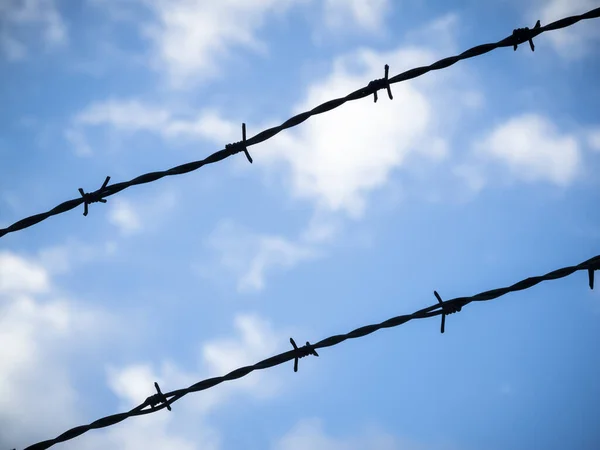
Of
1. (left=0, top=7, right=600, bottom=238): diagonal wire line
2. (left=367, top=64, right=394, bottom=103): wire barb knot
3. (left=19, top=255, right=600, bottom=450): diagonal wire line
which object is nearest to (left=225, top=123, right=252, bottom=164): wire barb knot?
(left=0, top=7, right=600, bottom=238): diagonal wire line

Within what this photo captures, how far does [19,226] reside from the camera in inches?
140

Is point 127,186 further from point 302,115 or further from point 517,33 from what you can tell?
point 517,33

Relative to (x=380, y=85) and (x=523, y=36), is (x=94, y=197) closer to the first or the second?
(x=380, y=85)

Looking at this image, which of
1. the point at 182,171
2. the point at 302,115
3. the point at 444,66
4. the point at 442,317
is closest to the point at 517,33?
the point at 444,66

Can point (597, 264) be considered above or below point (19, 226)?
below

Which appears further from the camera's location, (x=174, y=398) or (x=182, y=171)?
(x=182, y=171)

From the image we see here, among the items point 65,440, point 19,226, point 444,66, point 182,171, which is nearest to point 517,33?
point 444,66

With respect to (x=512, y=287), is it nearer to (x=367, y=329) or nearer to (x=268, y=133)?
(x=367, y=329)

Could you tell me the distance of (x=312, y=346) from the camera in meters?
3.24

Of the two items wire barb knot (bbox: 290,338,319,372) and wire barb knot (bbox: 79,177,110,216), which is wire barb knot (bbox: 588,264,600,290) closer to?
wire barb knot (bbox: 290,338,319,372)

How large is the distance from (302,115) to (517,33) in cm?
122

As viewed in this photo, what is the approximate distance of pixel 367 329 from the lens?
10.4ft

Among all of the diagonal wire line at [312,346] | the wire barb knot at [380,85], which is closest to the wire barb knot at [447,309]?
the diagonal wire line at [312,346]

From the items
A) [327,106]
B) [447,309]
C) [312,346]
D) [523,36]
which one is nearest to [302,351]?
[312,346]
